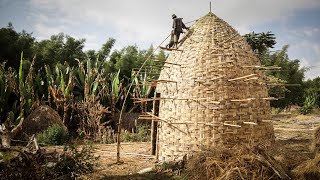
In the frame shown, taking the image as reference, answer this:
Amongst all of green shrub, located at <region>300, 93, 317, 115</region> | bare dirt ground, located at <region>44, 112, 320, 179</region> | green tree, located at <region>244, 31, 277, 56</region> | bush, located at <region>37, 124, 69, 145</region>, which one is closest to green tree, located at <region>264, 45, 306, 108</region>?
green shrub, located at <region>300, 93, 317, 115</region>

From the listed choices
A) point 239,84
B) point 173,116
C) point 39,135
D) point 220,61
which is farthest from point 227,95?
point 39,135

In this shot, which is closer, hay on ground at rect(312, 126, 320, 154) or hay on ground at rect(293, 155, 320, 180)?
hay on ground at rect(293, 155, 320, 180)

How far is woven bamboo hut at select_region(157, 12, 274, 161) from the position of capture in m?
6.88

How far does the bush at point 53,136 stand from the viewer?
37.4 ft

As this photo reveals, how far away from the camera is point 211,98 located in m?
6.98

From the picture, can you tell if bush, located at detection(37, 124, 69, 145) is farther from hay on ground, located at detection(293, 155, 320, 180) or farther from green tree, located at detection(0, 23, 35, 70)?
hay on ground, located at detection(293, 155, 320, 180)

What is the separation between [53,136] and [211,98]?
23.9 ft

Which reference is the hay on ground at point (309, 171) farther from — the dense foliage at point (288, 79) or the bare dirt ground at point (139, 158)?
the dense foliage at point (288, 79)

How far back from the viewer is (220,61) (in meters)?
7.29

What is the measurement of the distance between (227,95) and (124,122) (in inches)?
354

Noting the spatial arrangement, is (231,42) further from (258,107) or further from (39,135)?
(39,135)

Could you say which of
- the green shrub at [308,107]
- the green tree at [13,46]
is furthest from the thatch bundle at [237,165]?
the green shrub at [308,107]

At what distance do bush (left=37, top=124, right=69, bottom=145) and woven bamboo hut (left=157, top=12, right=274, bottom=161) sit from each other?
5.50 metres

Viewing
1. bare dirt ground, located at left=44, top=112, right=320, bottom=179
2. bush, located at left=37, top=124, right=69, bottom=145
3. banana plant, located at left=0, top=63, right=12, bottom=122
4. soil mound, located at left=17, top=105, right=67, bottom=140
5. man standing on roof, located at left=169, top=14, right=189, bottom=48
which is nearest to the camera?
bare dirt ground, located at left=44, top=112, right=320, bottom=179
